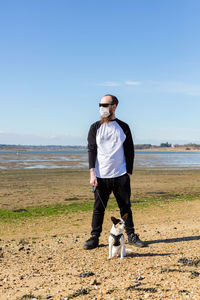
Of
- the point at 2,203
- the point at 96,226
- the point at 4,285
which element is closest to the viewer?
the point at 4,285

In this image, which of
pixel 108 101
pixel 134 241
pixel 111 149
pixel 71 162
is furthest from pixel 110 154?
pixel 71 162

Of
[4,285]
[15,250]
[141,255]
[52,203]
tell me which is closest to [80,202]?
[52,203]

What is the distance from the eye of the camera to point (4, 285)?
4.28m

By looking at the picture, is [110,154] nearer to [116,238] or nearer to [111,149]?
[111,149]

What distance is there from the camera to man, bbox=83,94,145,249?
5.39 m

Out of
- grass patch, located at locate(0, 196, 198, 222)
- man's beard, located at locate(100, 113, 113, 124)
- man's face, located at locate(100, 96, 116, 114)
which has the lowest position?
grass patch, located at locate(0, 196, 198, 222)

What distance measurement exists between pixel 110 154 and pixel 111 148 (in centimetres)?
11

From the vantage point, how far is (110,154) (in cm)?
539

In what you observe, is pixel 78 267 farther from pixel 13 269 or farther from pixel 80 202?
pixel 80 202

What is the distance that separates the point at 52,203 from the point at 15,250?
782 centimetres

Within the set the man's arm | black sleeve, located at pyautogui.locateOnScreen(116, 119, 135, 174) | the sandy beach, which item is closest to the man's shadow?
the sandy beach

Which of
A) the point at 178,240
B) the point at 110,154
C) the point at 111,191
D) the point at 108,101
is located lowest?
the point at 178,240

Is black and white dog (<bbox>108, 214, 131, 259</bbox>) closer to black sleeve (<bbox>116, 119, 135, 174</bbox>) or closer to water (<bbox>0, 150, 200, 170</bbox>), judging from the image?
black sleeve (<bbox>116, 119, 135, 174</bbox>)

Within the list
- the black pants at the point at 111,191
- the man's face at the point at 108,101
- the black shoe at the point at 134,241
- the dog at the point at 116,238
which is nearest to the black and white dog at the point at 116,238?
the dog at the point at 116,238
